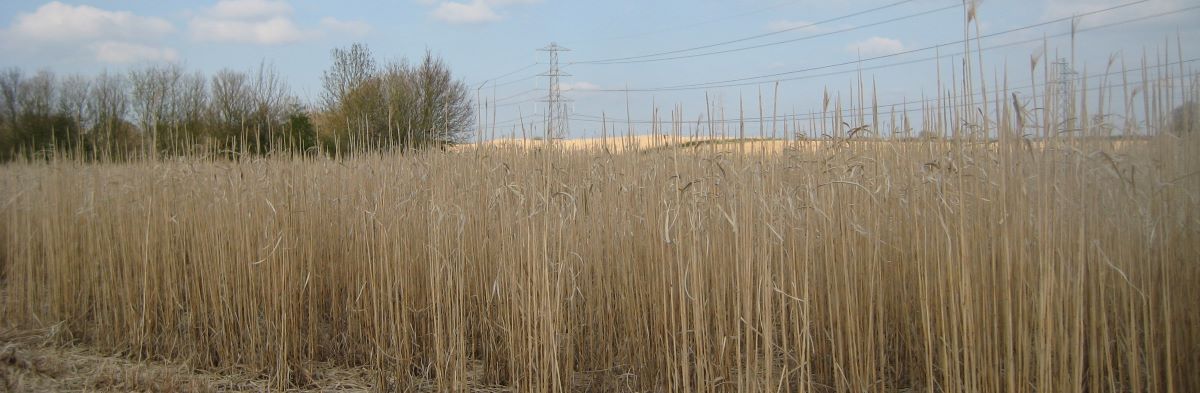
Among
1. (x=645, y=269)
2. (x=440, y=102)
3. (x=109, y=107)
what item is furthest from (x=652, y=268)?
(x=440, y=102)

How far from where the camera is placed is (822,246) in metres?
2.46

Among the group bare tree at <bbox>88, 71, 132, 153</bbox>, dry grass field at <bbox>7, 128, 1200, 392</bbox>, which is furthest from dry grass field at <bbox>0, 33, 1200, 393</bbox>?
bare tree at <bbox>88, 71, 132, 153</bbox>

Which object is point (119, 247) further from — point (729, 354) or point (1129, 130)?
point (1129, 130)

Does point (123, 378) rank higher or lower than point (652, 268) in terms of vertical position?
lower

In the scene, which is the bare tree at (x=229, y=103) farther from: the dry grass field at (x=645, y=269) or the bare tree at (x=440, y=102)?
the dry grass field at (x=645, y=269)

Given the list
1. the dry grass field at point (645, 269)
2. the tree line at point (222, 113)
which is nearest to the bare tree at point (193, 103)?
the tree line at point (222, 113)

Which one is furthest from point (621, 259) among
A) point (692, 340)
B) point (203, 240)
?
point (203, 240)

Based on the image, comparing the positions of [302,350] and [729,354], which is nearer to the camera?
[729,354]

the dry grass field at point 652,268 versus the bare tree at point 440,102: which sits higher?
the bare tree at point 440,102

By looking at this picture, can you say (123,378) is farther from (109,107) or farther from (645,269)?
(109,107)

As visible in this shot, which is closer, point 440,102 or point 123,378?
point 123,378

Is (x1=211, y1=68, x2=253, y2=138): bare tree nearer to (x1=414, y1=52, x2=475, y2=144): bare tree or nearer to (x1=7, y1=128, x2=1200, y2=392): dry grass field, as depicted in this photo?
(x1=414, y1=52, x2=475, y2=144): bare tree

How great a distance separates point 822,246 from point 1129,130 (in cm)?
95

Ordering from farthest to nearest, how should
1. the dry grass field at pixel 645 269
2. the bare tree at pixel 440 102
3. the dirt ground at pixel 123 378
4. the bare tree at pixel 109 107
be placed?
the bare tree at pixel 440 102, the bare tree at pixel 109 107, the dirt ground at pixel 123 378, the dry grass field at pixel 645 269
